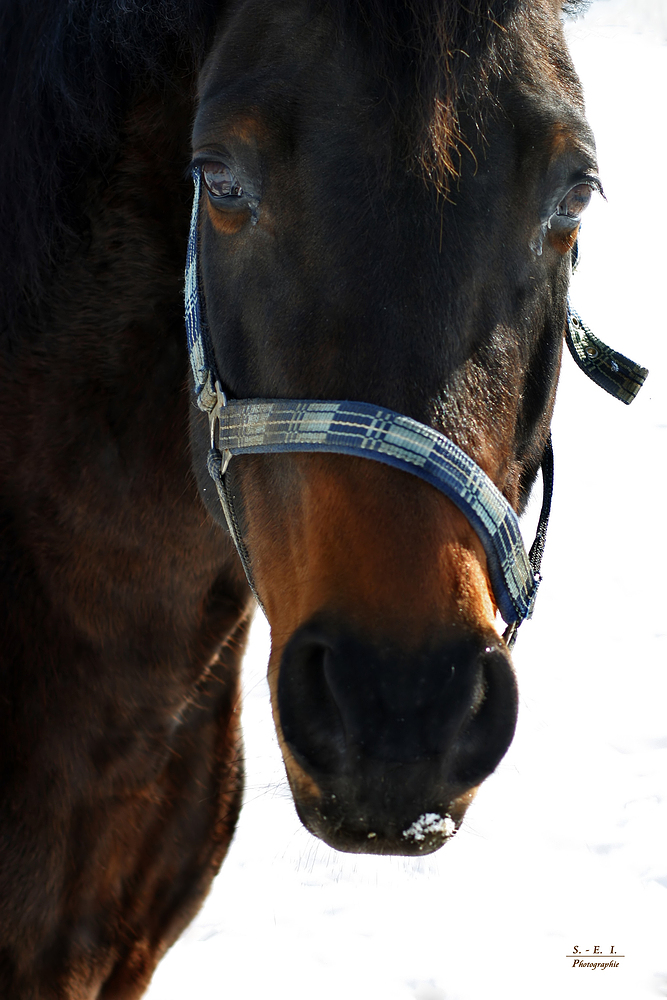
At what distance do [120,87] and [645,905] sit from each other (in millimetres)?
2976

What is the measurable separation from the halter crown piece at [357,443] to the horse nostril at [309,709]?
24 cm

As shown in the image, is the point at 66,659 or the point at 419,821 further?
the point at 66,659

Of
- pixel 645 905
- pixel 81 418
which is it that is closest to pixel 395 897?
pixel 645 905

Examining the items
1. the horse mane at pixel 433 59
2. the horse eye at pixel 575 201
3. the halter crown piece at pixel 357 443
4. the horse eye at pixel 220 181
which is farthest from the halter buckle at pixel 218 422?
the horse eye at pixel 575 201

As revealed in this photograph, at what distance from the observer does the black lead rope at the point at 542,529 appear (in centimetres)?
134

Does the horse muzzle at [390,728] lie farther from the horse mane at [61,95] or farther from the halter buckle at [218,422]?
the horse mane at [61,95]

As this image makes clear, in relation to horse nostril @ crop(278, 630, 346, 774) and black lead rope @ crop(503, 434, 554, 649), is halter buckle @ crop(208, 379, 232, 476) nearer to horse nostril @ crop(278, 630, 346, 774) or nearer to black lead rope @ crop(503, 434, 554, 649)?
horse nostril @ crop(278, 630, 346, 774)

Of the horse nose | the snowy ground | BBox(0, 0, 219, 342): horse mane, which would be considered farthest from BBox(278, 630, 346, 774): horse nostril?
BBox(0, 0, 219, 342): horse mane

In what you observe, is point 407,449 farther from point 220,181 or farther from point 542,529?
point 542,529

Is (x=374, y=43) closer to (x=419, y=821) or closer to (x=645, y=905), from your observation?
(x=419, y=821)

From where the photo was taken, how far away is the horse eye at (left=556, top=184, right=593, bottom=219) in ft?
4.08

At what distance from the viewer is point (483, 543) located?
1085mm

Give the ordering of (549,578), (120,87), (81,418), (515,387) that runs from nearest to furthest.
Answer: (515,387), (120,87), (81,418), (549,578)

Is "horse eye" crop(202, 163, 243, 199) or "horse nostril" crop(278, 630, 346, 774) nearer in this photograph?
"horse nostril" crop(278, 630, 346, 774)
